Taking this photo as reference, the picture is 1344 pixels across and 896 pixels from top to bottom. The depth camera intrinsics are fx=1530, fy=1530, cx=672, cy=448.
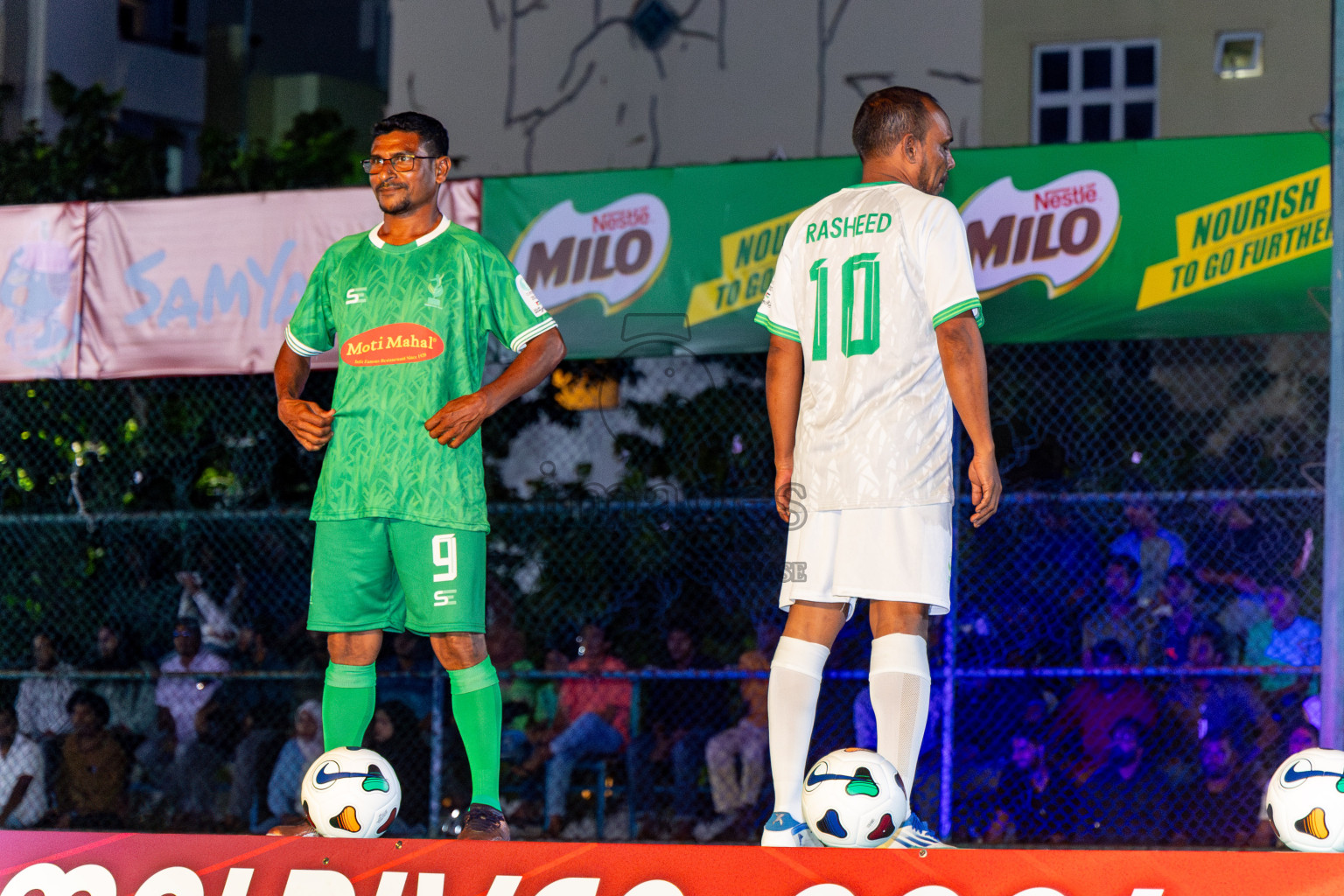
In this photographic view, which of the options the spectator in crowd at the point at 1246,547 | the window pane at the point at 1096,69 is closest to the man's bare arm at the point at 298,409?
the spectator in crowd at the point at 1246,547

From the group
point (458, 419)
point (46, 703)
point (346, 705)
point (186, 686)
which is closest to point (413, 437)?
point (458, 419)

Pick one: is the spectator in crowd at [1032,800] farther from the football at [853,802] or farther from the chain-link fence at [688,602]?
the football at [853,802]

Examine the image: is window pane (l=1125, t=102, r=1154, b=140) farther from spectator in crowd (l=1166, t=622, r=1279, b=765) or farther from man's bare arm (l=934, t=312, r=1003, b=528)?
man's bare arm (l=934, t=312, r=1003, b=528)

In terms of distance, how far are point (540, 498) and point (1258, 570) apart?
126 inches

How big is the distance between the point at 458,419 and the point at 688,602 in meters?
3.61

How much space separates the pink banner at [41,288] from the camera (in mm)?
7066

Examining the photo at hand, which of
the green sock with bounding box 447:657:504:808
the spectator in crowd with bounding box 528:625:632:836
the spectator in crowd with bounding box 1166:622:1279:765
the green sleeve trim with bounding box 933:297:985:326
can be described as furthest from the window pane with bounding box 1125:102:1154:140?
the green sock with bounding box 447:657:504:808

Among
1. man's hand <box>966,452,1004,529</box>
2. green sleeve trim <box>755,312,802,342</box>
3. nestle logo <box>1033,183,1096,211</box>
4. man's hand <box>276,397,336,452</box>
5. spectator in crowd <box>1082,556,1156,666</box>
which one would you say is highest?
nestle logo <box>1033,183,1096,211</box>

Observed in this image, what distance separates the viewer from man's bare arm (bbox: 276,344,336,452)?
13.0ft

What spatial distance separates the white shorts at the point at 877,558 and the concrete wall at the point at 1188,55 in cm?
840

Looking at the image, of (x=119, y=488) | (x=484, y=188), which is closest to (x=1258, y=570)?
(x=484, y=188)

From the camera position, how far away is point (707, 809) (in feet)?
22.9

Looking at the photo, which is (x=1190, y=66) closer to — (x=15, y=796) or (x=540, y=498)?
(x=540, y=498)

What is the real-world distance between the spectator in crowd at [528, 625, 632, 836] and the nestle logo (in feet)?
9.27
